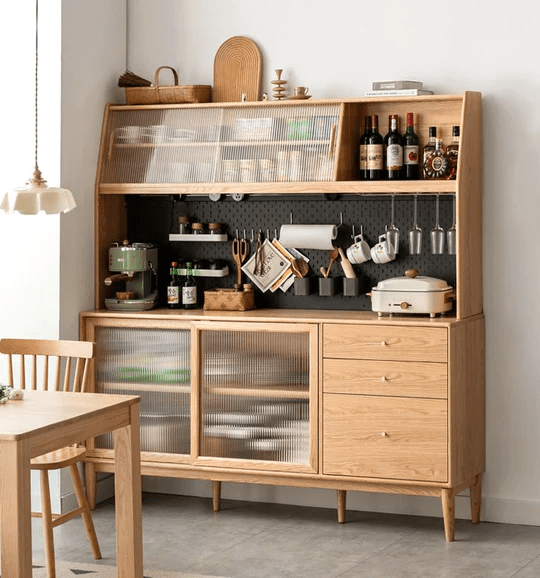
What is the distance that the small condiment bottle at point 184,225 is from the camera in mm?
5465

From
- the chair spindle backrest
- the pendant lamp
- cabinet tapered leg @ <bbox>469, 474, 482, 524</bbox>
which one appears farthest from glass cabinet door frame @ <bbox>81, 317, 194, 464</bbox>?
the pendant lamp

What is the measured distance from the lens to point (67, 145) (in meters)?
5.12

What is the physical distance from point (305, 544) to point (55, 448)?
5.36 ft

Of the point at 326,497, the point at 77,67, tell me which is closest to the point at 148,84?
the point at 77,67

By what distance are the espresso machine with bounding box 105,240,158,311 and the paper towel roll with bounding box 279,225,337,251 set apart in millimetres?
708

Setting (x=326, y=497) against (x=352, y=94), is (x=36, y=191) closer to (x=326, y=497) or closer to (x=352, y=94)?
(x=352, y=94)

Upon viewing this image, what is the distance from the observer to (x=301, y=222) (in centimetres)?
535

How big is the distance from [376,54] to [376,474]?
2.03 meters

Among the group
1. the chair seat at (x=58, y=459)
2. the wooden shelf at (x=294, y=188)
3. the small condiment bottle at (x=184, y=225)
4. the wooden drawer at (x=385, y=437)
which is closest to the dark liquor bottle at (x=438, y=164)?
the wooden shelf at (x=294, y=188)

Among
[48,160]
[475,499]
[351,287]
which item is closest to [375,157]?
[351,287]

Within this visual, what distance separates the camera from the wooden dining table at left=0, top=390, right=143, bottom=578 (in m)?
3.27

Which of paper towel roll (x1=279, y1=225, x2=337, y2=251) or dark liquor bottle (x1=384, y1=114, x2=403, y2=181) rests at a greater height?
dark liquor bottle (x1=384, y1=114, x2=403, y2=181)

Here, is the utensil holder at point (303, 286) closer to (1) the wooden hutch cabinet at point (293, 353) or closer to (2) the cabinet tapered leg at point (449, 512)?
(1) the wooden hutch cabinet at point (293, 353)

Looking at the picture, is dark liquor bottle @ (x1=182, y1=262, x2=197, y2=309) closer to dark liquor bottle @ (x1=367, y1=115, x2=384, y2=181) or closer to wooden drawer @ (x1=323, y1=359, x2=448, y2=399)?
wooden drawer @ (x1=323, y1=359, x2=448, y2=399)
